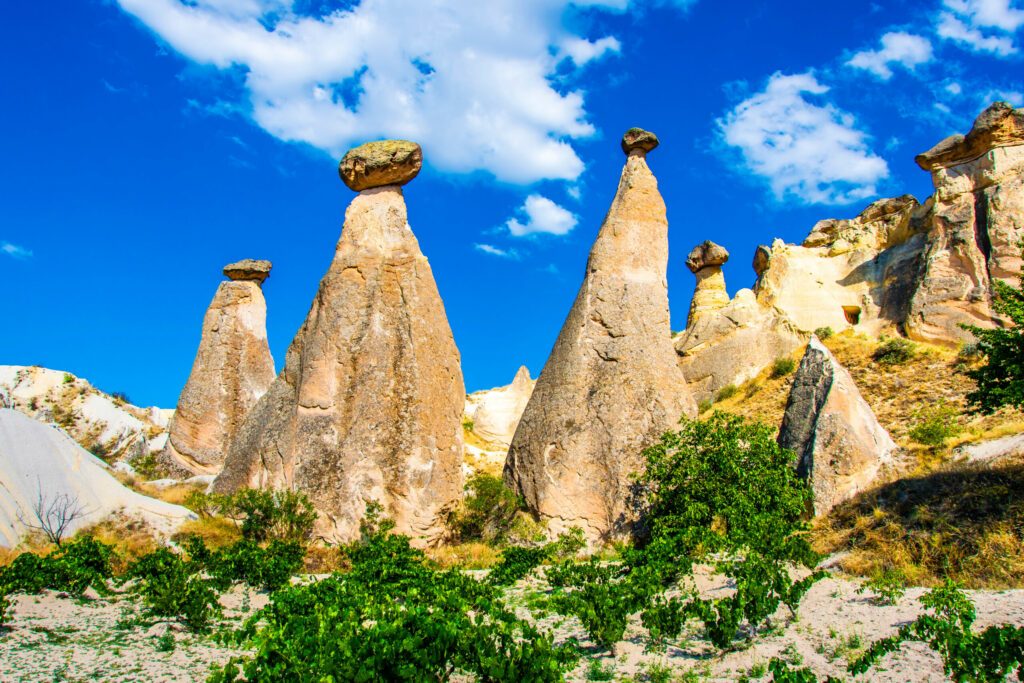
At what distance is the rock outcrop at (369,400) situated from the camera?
10195 mm

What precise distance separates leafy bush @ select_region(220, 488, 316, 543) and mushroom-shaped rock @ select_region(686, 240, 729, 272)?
56.9ft

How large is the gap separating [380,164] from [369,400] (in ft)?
13.5

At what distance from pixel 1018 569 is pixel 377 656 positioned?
5.65 meters

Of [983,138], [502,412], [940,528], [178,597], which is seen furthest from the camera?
[502,412]

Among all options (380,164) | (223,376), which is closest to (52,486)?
(380,164)

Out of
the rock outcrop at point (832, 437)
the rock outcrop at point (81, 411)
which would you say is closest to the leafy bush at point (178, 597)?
Result: the rock outcrop at point (832, 437)

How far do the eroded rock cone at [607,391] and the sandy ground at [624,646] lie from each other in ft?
11.1

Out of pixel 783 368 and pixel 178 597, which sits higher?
pixel 783 368

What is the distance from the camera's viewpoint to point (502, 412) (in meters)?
23.0

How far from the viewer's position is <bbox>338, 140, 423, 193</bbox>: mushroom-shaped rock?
40.2ft

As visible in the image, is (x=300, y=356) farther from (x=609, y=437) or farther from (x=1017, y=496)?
(x=1017, y=496)

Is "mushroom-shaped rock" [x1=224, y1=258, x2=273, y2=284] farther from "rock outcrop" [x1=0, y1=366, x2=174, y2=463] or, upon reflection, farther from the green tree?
the green tree

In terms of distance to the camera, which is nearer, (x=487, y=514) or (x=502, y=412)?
(x=487, y=514)

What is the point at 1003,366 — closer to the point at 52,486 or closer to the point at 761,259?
the point at 52,486
